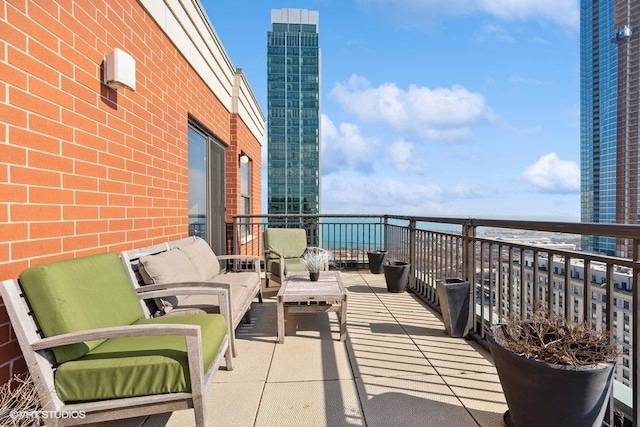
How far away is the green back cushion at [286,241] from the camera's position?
509 cm

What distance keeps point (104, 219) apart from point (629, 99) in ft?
54.1

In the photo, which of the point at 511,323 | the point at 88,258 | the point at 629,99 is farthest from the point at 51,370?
the point at 629,99

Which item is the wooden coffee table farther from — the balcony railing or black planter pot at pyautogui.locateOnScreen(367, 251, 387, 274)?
black planter pot at pyautogui.locateOnScreen(367, 251, 387, 274)

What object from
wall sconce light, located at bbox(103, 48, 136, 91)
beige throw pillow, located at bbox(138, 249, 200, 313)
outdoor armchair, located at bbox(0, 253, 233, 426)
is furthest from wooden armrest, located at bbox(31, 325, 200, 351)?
wall sconce light, located at bbox(103, 48, 136, 91)

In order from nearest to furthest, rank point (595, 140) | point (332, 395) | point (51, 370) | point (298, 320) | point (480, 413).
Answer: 1. point (51, 370)
2. point (480, 413)
3. point (332, 395)
4. point (298, 320)
5. point (595, 140)

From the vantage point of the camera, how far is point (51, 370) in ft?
4.76

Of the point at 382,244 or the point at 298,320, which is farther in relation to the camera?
the point at 382,244

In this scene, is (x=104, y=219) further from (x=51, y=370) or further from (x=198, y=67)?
(x=198, y=67)

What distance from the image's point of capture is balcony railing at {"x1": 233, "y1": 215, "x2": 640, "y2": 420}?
1.51m

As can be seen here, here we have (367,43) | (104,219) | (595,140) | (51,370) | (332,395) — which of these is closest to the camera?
(51,370)

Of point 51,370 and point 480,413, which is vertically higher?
point 51,370

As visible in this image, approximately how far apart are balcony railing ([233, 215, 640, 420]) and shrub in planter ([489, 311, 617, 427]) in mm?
204

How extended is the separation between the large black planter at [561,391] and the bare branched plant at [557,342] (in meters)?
0.04

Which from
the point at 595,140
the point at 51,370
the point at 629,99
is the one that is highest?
the point at 629,99
